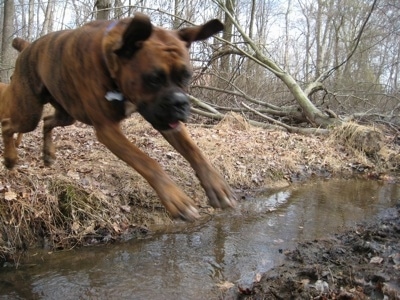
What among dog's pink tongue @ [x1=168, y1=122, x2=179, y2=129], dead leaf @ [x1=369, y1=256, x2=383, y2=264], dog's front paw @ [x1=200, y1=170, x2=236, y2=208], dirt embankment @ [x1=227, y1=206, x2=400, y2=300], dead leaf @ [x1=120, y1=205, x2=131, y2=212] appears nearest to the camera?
dog's pink tongue @ [x1=168, y1=122, x2=179, y2=129]

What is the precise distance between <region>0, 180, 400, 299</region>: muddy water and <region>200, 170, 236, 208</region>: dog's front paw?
1434 millimetres

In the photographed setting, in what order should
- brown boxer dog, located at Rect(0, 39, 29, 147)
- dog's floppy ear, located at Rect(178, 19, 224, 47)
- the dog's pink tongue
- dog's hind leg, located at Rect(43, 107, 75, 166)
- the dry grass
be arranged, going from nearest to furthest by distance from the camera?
the dog's pink tongue
dog's floppy ear, located at Rect(178, 19, 224, 47)
brown boxer dog, located at Rect(0, 39, 29, 147)
dog's hind leg, located at Rect(43, 107, 75, 166)
the dry grass

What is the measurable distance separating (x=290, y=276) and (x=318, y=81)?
9.03 metres

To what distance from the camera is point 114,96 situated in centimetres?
276

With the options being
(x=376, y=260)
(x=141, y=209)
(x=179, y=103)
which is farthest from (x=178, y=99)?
(x=141, y=209)

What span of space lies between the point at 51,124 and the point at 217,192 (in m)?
2.32

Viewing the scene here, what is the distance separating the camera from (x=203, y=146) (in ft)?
25.5

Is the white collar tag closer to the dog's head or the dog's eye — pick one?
the dog's head

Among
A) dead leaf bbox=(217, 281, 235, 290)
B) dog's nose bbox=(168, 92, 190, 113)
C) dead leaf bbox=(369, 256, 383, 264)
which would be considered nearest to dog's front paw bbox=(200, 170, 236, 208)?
dog's nose bbox=(168, 92, 190, 113)

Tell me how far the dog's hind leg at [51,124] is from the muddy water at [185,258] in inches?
42.6

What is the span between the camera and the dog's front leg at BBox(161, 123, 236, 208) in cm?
285

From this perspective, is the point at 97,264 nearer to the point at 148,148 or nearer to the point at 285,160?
the point at 148,148

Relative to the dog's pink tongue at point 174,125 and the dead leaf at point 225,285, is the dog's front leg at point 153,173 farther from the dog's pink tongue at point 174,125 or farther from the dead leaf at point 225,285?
the dead leaf at point 225,285

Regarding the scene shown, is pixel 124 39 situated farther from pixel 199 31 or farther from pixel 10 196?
pixel 10 196
